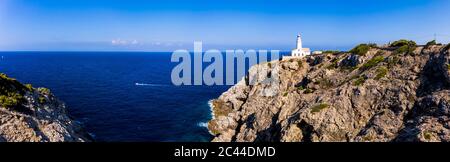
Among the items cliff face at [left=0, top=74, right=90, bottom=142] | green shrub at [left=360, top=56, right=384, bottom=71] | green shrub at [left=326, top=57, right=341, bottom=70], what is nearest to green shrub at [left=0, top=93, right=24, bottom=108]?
cliff face at [left=0, top=74, right=90, bottom=142]

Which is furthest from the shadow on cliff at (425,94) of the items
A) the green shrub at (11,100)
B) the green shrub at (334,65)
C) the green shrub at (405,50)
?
the green shrub at (11,100)

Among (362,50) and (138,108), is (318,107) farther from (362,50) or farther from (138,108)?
(138,108)

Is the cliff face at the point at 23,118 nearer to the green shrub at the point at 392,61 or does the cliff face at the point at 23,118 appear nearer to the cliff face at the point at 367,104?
the cliff face at the point at 367,104

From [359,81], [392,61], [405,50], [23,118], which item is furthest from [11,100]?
[405,50]

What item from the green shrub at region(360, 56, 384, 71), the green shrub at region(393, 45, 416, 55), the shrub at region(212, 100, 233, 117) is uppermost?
→ the green shrub at region(393, 45, 416, 55)

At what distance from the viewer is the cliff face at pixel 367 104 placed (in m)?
42.3

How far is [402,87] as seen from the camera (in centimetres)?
4891

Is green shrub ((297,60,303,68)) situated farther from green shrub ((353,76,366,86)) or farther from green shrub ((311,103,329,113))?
green shrub ((311,103,329,113))

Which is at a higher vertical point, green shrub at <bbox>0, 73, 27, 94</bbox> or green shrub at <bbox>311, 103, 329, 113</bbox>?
green shrub at <bbox>0, 73, 27, 94</bbox>

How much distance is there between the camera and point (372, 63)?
60719mm

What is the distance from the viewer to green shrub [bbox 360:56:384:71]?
5992 cm
